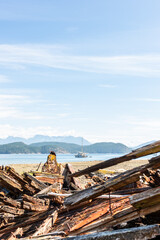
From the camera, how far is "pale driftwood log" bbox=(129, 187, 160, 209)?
11.2 feet

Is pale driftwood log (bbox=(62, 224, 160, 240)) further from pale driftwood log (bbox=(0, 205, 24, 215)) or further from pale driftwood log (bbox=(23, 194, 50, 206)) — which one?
pale driftwood log (bbox=(0, 205, 24, 215))

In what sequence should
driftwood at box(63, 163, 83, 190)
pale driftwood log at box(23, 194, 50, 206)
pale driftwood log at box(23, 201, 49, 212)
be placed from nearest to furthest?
pale driftwood log at box(23, 201, 49, 212)
pale driftwood log at box(23, 194, 50, 206)
driftwood at box(63, 163, 83, 190)

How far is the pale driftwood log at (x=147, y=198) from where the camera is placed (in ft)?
11.2

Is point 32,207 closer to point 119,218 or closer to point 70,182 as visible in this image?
point 70,182

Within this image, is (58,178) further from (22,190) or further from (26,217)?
(26,217)

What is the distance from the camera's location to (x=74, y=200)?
4.89m

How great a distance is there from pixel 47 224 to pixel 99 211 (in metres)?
0.95

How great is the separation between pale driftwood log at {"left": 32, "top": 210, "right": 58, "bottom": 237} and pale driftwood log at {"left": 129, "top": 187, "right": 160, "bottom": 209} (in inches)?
78.0

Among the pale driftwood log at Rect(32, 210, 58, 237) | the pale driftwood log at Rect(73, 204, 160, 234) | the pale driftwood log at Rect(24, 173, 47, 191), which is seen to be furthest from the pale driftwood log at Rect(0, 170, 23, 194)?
the pale driftwood log at Rect(73, 204, 160, 234)

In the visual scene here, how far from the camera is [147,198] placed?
135 inches

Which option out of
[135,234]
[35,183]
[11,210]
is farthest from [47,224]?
[35,183]

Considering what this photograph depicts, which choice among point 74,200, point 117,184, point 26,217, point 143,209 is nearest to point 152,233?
point 143,209

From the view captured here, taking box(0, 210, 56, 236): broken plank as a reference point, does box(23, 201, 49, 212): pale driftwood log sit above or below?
above

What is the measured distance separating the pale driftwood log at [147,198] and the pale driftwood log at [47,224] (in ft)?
6.50
